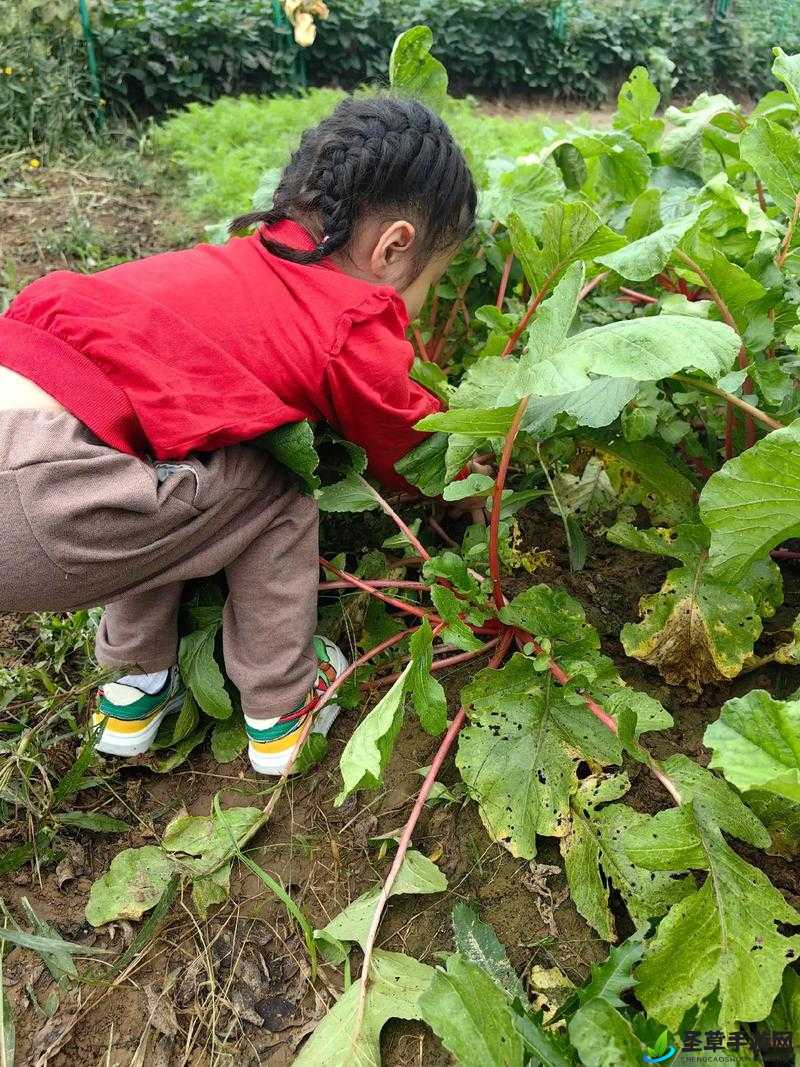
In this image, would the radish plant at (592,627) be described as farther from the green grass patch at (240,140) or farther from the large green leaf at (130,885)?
the green grass patch at (240,140)

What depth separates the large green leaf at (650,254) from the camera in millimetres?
1221

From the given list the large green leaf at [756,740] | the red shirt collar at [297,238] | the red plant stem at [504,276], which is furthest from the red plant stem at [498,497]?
the red plant stem at [504,276]

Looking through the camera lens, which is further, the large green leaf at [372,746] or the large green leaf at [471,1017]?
the large green leaf at [372,746]

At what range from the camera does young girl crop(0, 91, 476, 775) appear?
1259mm

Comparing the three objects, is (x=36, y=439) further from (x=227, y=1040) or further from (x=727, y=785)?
Answer: (x=727, y=785)

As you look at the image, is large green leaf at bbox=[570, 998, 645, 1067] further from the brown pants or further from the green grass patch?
the green grass patch

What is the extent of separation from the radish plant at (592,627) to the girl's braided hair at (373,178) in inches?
7.4

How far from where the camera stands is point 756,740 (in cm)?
96

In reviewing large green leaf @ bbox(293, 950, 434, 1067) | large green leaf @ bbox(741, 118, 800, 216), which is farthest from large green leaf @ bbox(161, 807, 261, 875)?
large green leaf @ bbox(741, 118, 800, 216)

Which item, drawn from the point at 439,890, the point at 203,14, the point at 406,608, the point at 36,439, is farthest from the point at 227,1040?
the point at 203,14

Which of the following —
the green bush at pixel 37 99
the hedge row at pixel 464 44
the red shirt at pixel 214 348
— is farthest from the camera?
the hedge row at pixel 464 44

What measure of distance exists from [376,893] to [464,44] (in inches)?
310

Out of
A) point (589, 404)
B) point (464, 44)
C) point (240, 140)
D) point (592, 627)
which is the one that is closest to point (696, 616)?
point (592, 627)

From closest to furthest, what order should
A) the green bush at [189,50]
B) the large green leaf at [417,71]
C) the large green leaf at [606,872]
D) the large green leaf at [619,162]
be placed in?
the large green leaf at [606,872], the large green leaf at [619,162], the large green leaf at [417,71], the green bush at [189,50]
